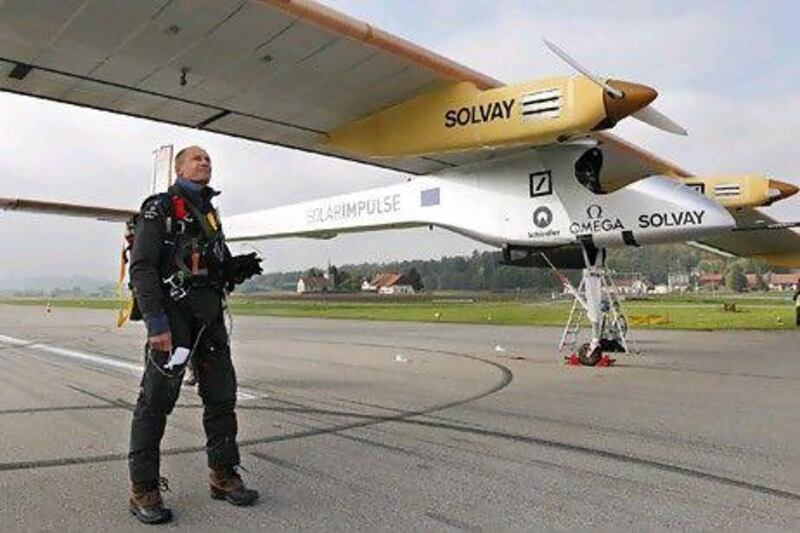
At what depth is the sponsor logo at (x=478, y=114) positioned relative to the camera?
706cm

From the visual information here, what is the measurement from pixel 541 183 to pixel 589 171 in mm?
727

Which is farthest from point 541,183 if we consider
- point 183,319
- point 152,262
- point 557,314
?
point 557,314

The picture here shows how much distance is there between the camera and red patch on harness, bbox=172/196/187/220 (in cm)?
376

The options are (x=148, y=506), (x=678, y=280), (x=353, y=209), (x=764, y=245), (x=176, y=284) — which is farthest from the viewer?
(x=678, y=280)

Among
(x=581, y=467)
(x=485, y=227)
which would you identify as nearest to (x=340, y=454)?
(x=581, y=467)

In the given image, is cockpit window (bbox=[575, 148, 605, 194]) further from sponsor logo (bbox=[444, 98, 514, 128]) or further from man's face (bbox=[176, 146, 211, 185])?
man's face (bbox=[176, 146, 211, 185])

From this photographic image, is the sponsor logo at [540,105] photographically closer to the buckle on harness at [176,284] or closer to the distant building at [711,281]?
the buckle on harness at [176,284]

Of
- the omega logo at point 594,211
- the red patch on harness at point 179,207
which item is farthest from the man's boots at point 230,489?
the omega logo at point 594,211

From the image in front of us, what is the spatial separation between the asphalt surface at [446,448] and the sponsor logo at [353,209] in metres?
2.77

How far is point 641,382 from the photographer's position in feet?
27.6

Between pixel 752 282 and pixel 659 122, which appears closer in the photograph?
pixel 659 122

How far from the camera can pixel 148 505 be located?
343cm

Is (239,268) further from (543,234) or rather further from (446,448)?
(543,234)

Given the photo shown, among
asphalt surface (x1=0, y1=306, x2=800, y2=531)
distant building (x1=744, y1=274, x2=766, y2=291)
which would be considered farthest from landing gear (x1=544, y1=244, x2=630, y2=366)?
distant building (x1=744, y1=274, x2=766, y2=291)
